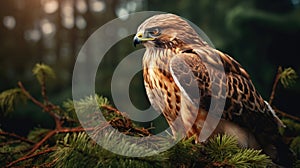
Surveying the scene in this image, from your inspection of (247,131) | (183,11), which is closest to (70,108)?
(247,131)

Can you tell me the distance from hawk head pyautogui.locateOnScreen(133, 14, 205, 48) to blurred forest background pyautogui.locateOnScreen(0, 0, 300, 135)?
0.45m

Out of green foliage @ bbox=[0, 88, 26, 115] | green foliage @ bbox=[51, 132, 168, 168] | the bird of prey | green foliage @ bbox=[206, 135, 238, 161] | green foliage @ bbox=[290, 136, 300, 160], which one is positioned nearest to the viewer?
green foliage @ bbox=[51, 132, 168, 168]

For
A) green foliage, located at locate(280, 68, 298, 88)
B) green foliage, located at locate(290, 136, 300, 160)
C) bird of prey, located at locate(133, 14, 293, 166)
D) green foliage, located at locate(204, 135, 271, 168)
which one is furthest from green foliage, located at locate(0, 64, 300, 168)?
green foliage, located at locate(280, 68, 298, 88)

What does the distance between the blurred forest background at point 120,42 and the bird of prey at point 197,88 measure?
1.21 feet

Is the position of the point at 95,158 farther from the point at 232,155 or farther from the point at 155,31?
the point at 155,31

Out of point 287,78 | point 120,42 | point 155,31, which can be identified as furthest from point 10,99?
point 120,42

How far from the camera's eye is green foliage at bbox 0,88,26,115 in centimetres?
131

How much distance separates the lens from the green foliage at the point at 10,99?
1314mm

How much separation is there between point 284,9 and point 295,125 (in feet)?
6.01

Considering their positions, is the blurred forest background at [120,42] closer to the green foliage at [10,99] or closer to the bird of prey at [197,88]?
the green foliage at [10,99]

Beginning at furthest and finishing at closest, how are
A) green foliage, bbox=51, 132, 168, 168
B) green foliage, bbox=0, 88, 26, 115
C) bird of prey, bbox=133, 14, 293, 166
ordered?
green foliage, bbox=0, 88, 26, 115 → bird of prey, bbox=133, 14, 293, 166 → green foliage, bbox=51, 132, 168, 168

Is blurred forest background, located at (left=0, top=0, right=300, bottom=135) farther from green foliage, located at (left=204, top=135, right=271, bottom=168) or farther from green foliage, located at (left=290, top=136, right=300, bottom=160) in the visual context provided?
green foliage, located at (left=204, top=135, right=271, bottom=168)

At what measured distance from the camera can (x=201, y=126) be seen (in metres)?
1.02

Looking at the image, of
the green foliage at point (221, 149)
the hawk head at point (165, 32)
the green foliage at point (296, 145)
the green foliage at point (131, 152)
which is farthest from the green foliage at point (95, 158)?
the green foliage at point (296, 145)
